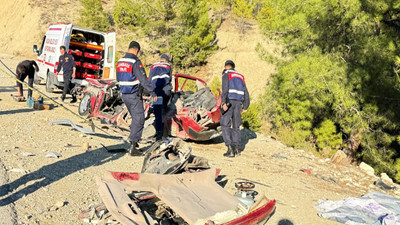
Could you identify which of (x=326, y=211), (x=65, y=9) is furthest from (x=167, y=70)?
(x=65, y=9)

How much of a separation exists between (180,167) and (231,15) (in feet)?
106

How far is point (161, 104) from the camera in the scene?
838 centimetres

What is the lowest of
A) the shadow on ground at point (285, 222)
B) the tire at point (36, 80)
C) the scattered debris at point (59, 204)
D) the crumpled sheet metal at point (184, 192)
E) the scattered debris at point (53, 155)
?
the tire at point (36, 80)

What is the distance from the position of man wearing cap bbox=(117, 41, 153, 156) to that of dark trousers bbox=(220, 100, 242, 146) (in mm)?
1897

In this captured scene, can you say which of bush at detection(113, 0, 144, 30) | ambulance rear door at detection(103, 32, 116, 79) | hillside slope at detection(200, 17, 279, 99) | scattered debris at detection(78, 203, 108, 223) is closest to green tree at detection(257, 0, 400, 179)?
ambulance rear door at detection(103, 32, 116, 79)

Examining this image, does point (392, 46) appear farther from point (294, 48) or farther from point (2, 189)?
point (2, 189)

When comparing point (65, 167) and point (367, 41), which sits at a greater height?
point (367, 41)

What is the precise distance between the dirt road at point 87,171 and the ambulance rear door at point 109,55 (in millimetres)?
2990

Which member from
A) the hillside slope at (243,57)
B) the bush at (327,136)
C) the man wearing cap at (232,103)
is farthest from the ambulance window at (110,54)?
the hillside slope at (243,57)

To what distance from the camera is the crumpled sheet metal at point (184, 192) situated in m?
4.36

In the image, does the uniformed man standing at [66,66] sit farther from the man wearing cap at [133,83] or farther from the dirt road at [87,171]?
the man wearing cap at [133,83]

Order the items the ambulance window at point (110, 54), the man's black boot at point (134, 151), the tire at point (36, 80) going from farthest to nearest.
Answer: the tire at point (36, 80), the ambulance window at point (110, 54), the man's black boot at point (134, 151)

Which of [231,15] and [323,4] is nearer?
[323,4]

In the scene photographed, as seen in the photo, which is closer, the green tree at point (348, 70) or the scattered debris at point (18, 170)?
the scattered debris at point (18, 170)
